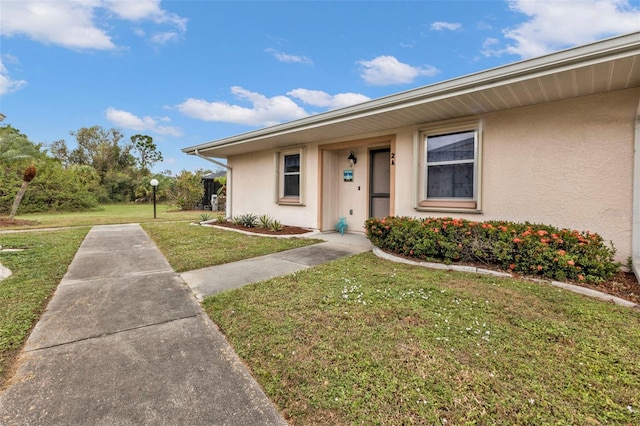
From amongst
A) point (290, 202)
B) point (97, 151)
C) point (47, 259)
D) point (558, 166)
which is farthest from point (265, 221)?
point (97, 151)

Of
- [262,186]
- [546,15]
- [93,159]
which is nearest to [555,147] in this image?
[546,15]

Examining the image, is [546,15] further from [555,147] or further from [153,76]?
[153,76]

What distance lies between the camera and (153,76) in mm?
13641

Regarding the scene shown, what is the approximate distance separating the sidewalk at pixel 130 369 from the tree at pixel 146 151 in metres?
37.6

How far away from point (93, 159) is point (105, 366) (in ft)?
122

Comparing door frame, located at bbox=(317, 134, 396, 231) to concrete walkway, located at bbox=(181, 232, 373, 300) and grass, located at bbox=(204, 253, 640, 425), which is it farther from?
grass, located at bbox=(204, 253, 640, 425)

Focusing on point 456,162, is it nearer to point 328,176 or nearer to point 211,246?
point 328,176

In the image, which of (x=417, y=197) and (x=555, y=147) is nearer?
(x=555, y=147)

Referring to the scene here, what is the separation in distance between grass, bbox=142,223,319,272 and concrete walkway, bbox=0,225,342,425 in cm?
143

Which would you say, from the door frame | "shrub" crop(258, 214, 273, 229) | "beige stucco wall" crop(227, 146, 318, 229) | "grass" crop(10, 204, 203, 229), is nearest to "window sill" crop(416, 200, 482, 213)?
the door frame

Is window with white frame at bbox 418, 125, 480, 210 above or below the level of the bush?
above

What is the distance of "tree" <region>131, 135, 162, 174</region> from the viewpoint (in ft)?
115

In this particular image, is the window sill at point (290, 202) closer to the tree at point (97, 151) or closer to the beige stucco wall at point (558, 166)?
the beige stucco wall at point (558, 166)

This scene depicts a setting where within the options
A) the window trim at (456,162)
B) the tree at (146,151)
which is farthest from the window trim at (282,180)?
the tree at (146,151)
